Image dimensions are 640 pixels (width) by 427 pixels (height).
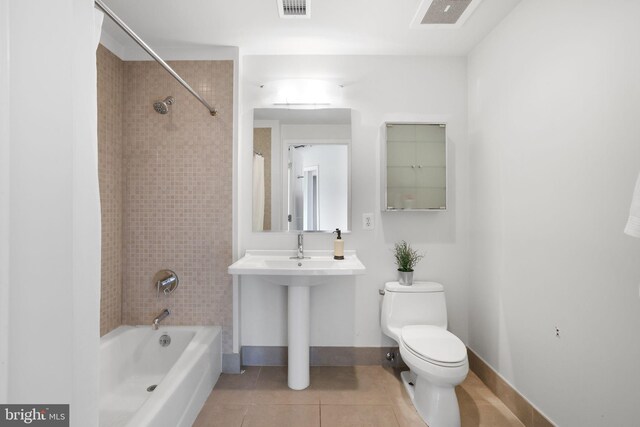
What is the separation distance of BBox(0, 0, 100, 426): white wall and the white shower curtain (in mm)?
1662

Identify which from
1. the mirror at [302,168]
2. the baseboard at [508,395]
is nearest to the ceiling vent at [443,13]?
the mirror at [302,168]

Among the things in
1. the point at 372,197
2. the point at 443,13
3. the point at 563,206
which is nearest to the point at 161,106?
the point at 372,197

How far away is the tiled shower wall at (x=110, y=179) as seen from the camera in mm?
1974

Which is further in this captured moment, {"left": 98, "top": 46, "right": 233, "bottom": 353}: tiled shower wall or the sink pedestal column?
{"left": 98, "top": 46, "right": 233, "bottom": 353}: tiled shower wall

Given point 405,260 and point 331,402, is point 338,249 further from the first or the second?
point 331,402

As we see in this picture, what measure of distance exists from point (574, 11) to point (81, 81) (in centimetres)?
193

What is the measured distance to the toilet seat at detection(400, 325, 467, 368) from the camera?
154 cm

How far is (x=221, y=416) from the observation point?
66.8 inches

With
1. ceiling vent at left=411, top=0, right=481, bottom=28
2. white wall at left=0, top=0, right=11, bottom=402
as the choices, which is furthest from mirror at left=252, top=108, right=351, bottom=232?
white wall at left=0, top=0, right=11, bottom=402

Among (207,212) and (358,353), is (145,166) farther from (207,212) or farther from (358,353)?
(358,353)

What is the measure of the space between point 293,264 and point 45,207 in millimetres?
1683

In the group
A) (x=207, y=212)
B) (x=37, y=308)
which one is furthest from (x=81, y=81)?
(x=207, y=212)

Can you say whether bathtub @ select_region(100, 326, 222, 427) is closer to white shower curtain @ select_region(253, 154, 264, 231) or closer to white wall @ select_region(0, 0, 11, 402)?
white shower curtain @ select_region(253, 154, 264, 231)

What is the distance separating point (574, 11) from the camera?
136 cm
